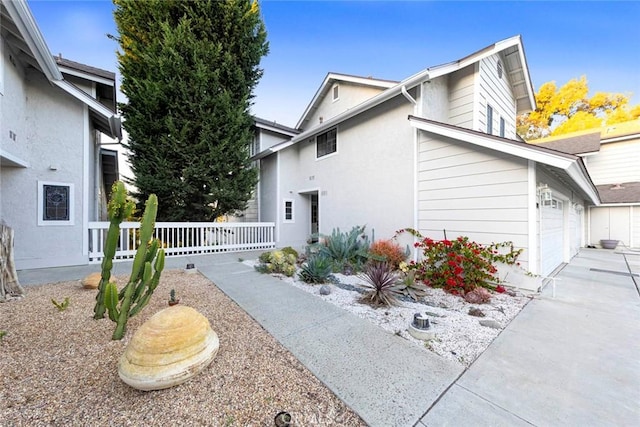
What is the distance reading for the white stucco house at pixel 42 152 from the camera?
5027 millimetres

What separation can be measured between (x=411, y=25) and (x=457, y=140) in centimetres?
564

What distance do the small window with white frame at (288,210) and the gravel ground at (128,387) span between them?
7.80 m

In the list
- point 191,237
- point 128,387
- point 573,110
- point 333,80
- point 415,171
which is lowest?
point 128,387

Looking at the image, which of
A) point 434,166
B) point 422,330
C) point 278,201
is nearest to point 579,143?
point 434,166

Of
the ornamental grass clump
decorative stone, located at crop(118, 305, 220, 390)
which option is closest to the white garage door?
the ornamental grass clump

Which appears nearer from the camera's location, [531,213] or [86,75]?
[531,213]

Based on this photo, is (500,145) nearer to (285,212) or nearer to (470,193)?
(470,193)

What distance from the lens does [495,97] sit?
8219mm

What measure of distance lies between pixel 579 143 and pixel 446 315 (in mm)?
16372

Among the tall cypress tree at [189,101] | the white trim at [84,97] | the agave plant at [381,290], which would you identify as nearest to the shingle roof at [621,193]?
the agave plant at [381,290]

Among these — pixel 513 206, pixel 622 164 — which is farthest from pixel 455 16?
pixel 622 164

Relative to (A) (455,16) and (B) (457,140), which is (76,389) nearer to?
(B) (457,140)

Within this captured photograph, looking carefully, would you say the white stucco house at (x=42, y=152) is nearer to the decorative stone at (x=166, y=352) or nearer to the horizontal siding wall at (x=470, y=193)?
the decorative stone at (x=166, y=352)

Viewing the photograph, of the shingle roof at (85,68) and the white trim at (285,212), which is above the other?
the shingle roof at (85,68)
